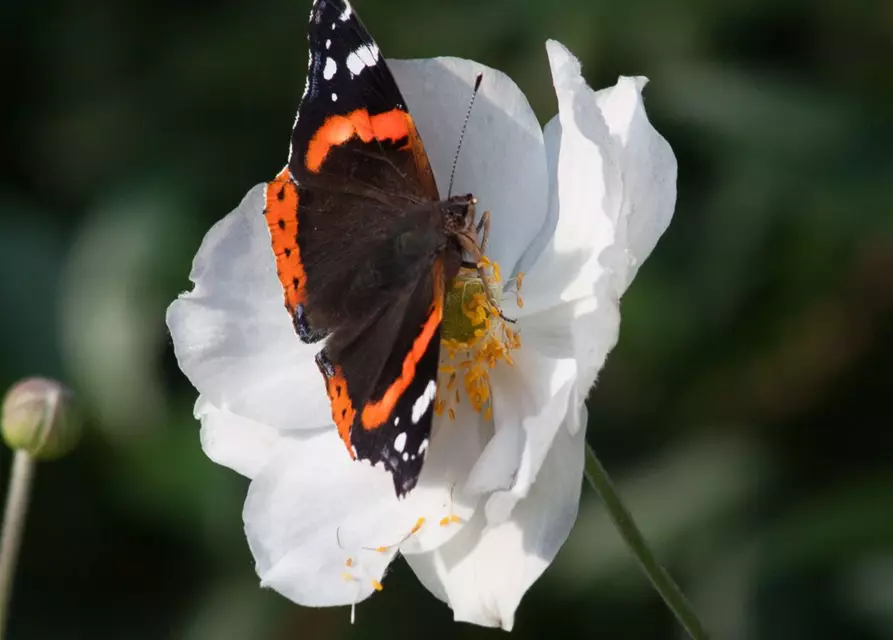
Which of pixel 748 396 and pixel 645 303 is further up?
pixel 645 303

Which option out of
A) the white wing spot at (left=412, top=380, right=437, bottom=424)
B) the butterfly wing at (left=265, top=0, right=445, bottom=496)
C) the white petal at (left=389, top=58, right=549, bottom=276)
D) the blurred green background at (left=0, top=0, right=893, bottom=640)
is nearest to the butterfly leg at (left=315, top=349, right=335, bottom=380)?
the butterfly wing at (left=265, top=0, right=445, bottom=496)

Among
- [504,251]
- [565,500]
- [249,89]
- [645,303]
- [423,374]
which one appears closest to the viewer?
[423,374]

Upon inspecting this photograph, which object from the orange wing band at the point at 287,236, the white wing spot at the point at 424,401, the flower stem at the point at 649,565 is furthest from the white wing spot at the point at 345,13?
the flower stem at the point at 649,565

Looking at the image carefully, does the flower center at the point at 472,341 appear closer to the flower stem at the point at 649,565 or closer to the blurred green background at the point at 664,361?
the flower stem at the point at 649,565

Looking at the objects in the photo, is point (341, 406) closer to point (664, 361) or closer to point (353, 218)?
point (353, 218)

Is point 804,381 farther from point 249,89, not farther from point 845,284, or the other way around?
point 249,89

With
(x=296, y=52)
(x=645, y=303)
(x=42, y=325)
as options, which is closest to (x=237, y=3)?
(x=296, y=52)

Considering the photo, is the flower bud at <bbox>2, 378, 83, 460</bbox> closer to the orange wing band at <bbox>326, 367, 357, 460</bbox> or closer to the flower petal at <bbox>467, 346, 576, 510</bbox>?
the orange wing band at <bbox>326, 367, 357, 460</bbox>
